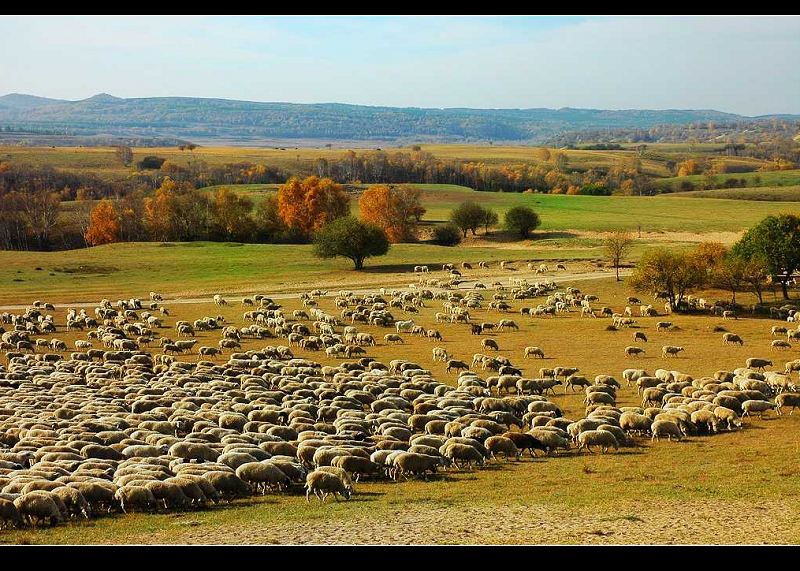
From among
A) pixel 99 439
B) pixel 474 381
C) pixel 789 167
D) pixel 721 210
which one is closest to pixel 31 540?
pixel 99 439

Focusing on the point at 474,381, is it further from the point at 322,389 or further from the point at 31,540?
the point at 31,540

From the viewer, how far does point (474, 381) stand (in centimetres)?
2795

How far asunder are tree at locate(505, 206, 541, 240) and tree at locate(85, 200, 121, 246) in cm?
4752

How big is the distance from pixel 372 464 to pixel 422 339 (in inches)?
908

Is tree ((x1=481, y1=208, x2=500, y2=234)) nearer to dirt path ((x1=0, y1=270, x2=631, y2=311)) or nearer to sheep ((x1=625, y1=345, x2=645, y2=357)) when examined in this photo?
dirt path ((x1=0, y1=270, x2=631, y2=311))

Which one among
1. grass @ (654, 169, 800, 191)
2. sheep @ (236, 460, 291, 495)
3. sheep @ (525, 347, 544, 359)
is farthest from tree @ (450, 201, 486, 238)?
sheep @ (236, 460, 291, 495)

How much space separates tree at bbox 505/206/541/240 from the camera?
91000 millimetres

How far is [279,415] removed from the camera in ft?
74.4

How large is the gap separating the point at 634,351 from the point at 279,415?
18.0 metres

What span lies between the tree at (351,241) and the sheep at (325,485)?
5399cm

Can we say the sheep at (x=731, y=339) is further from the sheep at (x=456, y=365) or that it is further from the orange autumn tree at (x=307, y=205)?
Result: the orange autumn tree at (x=307, y=205)

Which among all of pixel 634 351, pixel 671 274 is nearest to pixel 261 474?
pixel 634 351
